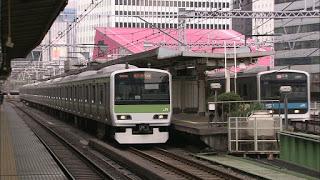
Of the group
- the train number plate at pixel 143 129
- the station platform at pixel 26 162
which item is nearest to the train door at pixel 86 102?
the station platform at pixel 26 162

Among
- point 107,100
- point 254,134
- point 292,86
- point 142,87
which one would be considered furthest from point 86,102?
point 254,134

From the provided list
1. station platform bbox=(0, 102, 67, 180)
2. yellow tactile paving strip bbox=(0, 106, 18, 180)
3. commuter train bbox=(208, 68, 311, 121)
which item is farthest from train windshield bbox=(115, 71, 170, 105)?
commuter train bbox=(208, 68, 311, 121)

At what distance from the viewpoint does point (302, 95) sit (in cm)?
2405

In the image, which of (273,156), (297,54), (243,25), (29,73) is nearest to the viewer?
(273,156)

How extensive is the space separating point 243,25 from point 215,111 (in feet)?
201

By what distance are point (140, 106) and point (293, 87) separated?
351 inches

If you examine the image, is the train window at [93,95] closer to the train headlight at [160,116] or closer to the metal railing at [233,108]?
the train headlight at [160,116]

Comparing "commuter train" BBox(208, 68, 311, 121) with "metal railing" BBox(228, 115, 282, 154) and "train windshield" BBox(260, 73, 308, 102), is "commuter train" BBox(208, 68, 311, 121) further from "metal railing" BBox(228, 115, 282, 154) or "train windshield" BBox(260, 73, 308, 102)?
"metal railing" BBox(228, 115, 282, 154)

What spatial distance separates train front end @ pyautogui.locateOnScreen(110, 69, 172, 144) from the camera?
1775 centimetres

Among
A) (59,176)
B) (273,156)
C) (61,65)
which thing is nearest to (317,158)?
(59,176)

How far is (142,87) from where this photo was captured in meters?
18.1

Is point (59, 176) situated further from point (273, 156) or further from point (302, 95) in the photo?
point (302, 95)

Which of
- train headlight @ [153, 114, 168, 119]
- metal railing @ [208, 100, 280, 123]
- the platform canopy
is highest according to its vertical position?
the platform canopy

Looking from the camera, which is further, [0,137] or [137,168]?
[0,137]
